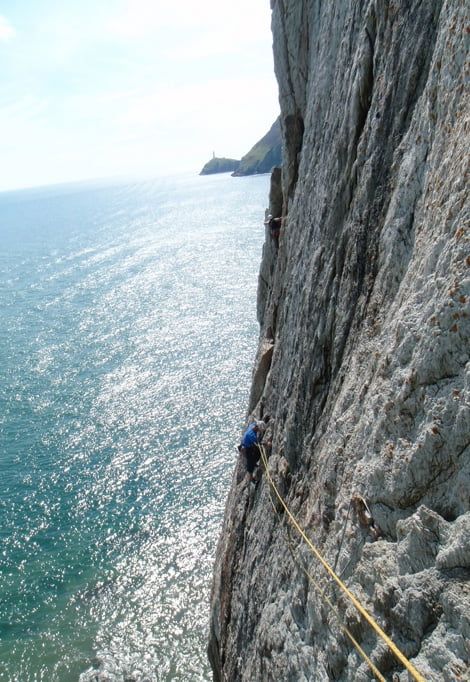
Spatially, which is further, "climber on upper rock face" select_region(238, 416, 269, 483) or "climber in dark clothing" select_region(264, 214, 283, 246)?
"climber in dark clothing" select_region(264, 214, 283, 246)

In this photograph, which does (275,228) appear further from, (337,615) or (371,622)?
(371,622)

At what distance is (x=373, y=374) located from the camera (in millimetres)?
9648

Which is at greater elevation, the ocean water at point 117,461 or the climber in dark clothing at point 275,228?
the climber in dark clothing at point 275,228

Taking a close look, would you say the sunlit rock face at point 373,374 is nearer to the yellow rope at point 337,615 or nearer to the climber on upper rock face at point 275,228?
the yellow rope at point 337,615

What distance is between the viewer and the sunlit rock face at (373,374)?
7145mm

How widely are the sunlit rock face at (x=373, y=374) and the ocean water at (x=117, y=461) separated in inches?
545

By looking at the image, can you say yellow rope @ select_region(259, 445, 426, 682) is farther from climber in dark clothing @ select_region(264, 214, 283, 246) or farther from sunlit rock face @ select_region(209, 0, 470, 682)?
climber in dark clothing @ select_region(264, 214, 283, 246)

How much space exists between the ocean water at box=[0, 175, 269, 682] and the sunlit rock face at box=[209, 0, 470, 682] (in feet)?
45.4

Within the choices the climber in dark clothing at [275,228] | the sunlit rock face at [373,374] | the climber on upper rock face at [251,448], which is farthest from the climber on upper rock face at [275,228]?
the climber on upper rock face at [251,448]

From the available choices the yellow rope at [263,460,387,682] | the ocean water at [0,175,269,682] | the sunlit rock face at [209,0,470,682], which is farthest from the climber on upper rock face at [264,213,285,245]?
the ocean water at [0,175,269,682]

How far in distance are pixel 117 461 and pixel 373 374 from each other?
36648mm

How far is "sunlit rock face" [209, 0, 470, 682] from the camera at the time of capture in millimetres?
7145

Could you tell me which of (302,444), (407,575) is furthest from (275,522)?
(407,575)

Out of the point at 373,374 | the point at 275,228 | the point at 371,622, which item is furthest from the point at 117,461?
the point at 371,622
